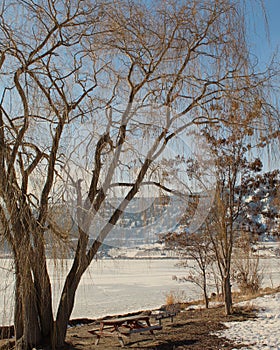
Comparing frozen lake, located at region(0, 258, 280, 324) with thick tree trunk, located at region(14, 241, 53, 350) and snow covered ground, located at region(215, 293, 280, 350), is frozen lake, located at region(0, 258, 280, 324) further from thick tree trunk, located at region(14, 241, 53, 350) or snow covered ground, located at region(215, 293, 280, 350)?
snow covered ground, located at region(215, 293, 280, 350)

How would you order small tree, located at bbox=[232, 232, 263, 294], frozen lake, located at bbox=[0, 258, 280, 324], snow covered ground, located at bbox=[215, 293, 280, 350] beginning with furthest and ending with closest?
small tree, located at bbox=[232, 232, 263, 294]
snow covered ground, located at bbox=[215, 293, 280, 350]
frozen lake, located at bbox=[0, 258, 280, 324]

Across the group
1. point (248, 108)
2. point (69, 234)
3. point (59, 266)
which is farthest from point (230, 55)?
point (59, 266)

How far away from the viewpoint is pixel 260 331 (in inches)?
245

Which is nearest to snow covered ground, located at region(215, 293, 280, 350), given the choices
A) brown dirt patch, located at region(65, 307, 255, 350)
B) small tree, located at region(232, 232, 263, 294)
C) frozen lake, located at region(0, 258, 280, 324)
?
brown dirt patch, located at region(65, 307, 255, 350)

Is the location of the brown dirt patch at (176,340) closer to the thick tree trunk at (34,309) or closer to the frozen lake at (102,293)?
the thick tree trunk at (34,309)

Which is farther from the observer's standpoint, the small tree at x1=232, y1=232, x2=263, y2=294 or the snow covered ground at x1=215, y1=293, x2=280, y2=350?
the small tree at x1=232, y1=232, x2=263, y2=294

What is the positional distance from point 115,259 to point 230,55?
257 cm

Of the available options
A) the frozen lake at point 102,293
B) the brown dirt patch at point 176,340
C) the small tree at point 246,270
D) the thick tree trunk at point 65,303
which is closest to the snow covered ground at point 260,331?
the brown dirt patch at point 176,340

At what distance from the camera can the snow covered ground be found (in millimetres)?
5406

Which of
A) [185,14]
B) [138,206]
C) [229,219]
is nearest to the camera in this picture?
[138,206]

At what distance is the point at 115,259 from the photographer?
465 centimetres

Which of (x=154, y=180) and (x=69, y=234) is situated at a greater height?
(x=154, y=180)

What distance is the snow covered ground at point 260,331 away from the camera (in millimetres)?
5406

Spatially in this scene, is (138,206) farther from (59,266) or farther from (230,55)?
(230,55)
